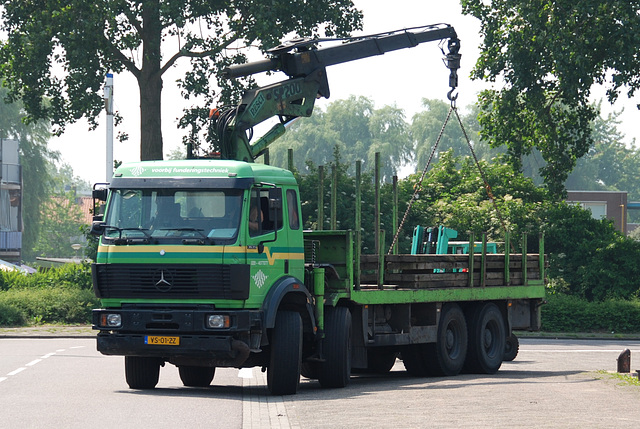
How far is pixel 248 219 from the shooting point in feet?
46.6

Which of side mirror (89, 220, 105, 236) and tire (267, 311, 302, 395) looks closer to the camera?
side mirror (89, 220, 105, 236)

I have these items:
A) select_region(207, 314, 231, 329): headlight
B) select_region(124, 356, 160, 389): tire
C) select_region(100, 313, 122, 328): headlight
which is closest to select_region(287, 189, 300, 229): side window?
select_region(207, 314, 231, 329): headlight

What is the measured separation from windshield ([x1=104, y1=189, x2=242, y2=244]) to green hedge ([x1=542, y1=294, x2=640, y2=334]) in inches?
842

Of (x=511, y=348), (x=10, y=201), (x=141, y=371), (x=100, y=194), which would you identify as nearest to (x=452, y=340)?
(x=511, y=348)

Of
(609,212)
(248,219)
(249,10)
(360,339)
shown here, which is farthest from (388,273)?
(609,212)

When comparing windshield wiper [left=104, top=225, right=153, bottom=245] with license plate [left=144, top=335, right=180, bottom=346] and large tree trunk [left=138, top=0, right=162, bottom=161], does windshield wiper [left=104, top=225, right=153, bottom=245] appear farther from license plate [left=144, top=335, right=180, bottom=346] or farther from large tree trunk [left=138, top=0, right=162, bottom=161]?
large tree trunk [left=138, top=0, right=162, bottom=161]

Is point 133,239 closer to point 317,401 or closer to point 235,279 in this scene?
point 235,279

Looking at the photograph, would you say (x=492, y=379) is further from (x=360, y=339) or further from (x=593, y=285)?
(x=593, y=285)

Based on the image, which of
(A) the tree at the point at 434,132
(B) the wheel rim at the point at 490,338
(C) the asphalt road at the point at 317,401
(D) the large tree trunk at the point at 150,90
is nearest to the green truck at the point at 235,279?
(C) the asphalt road at the point at 317,401

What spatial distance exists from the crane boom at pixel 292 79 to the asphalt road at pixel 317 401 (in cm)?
382

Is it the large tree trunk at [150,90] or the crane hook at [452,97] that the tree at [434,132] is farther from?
the crane hook at [452,97]

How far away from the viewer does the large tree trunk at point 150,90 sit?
36.2m

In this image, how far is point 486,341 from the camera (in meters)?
19.7

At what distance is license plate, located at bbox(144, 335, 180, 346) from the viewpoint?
46.0 feet
